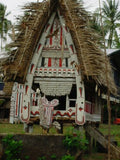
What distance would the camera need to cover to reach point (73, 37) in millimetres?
9516

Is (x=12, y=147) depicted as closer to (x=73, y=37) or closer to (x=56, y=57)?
(x=56, y=57)

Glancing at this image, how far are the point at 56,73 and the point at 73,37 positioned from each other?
4.28ft

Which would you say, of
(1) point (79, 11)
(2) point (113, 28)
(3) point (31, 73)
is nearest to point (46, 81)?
(3) point (31, 73)

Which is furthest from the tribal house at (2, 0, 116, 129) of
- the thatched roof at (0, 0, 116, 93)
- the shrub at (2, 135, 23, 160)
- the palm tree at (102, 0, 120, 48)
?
the palm tree at (102, 0, 120, 48)

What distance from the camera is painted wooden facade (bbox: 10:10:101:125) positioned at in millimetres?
9555

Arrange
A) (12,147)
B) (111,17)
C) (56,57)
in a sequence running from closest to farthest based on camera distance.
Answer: (12,147) → (56,57) → (111,17)

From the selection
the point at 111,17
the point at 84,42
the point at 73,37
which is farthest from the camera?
the point at 111,17

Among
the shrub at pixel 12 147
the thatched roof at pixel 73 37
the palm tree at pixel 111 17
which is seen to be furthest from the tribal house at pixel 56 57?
the palm tree at pixel 111 17

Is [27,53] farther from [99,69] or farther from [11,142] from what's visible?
[11,142]

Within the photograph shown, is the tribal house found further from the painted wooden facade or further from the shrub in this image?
the shrub

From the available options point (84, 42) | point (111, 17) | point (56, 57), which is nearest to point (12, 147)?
point (56, 57)

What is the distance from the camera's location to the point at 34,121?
31.7 feet

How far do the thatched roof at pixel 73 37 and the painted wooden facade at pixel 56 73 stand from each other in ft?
0.91

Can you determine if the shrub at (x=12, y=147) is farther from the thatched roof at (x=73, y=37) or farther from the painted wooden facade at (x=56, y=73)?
the thatched roof at (x=73, y=37)
